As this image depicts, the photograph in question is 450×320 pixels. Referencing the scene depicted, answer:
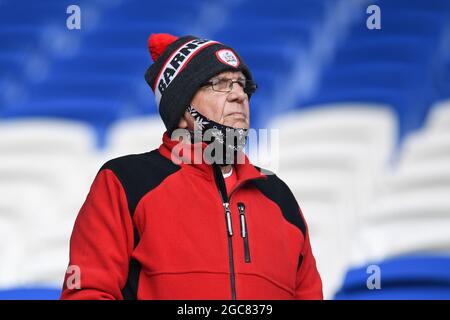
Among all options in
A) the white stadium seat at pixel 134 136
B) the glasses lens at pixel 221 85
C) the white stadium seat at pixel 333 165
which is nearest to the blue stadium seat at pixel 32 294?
the glasses lens at pixel 221 85

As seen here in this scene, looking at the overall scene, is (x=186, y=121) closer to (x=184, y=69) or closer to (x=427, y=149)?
(x=184, y=69)

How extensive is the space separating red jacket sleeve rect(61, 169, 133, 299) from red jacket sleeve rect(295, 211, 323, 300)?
362 millimetres

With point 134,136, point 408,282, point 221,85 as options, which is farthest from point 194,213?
point 134,136

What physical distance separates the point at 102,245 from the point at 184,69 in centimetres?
42

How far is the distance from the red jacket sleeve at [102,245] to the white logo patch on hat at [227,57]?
0.33 m

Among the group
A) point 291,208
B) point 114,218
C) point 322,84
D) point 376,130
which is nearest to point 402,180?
point 376,130

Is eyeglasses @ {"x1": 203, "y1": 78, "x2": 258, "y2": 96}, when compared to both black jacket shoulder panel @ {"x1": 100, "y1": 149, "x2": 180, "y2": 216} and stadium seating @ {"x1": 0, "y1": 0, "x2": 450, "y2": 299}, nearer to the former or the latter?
black jacket shoulder panel @ {"x1": 100, "y1": 149, "x2": 180, "y2": 216}

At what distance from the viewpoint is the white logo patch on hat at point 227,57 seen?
181cm

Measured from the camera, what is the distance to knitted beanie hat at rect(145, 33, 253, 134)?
1.80 metres

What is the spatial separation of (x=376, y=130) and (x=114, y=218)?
2.79 metres

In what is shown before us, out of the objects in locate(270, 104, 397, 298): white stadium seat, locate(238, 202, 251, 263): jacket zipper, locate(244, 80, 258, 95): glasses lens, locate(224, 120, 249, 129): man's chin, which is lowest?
locate(238, 202, 251, 263): jacket zipper

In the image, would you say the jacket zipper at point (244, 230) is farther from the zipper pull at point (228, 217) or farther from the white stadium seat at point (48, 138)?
the white stadium seat at point (48, 138)

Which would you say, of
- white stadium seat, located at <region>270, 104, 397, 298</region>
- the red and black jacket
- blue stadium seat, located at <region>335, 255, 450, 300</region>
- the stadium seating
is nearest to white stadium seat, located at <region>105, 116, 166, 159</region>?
the stadium seating
